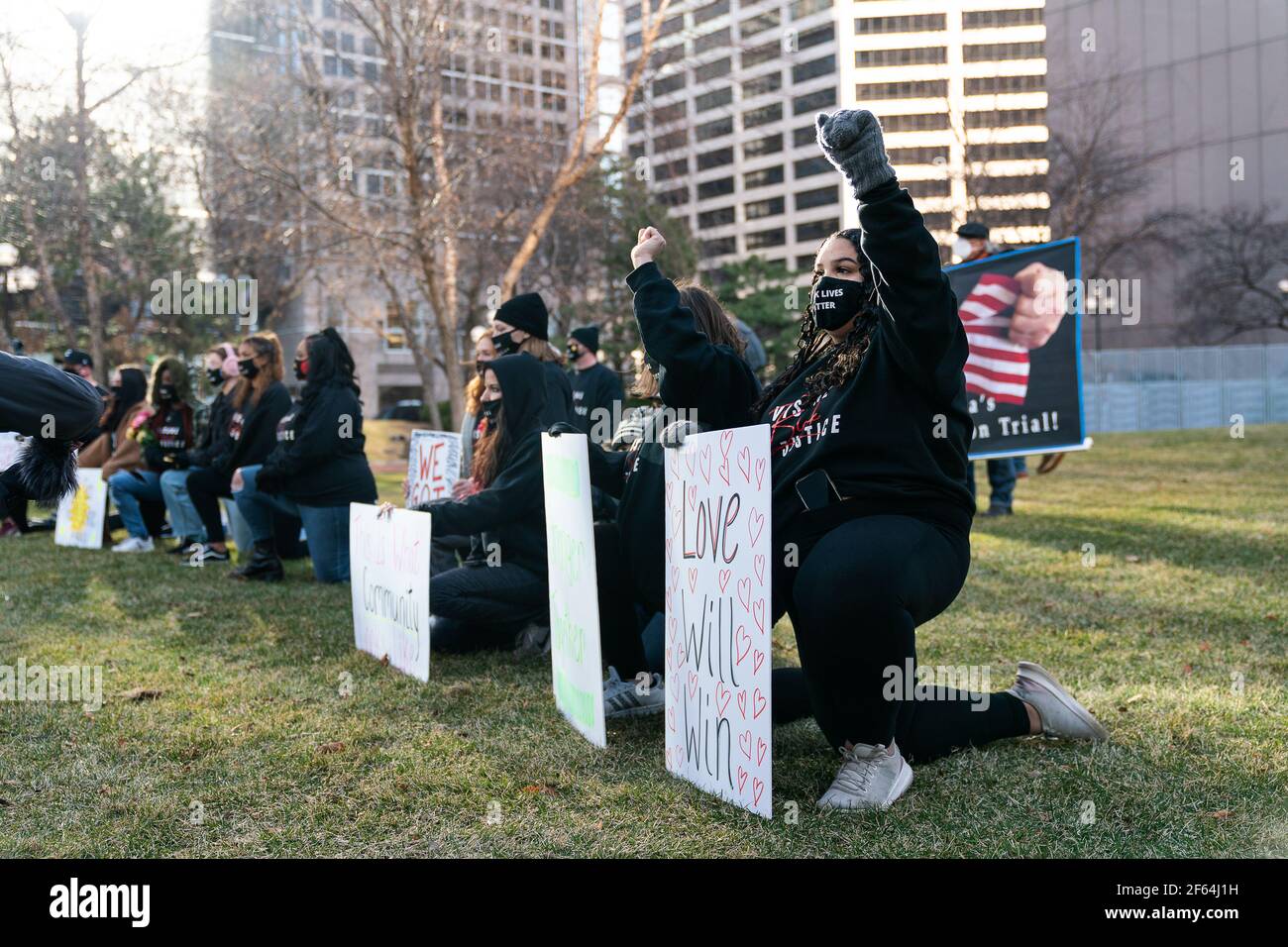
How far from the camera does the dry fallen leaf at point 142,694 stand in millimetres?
5133

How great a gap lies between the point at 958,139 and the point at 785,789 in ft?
91.1

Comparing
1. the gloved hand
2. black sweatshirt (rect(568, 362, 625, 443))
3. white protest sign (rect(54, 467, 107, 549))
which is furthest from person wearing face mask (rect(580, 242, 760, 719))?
white protest sign (rect(54, 467, 107, 549))

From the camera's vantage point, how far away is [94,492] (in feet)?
36.8

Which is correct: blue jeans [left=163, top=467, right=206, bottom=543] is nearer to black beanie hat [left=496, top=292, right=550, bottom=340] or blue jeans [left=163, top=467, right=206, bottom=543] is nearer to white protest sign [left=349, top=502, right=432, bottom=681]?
white protest sign [left=349, top=502, right=432, bottom=681]

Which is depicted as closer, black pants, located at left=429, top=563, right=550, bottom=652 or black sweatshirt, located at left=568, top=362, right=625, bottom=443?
black pants, located at left=429, top=563, right=550, bottom=652

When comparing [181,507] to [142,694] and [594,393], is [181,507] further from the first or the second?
[142,694]

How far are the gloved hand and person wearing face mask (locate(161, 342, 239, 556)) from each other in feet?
24.9

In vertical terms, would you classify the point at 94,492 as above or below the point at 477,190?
below

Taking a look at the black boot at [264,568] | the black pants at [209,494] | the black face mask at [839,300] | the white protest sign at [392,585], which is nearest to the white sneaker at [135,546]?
the black pants at [209,494]

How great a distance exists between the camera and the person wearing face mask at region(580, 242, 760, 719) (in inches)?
159

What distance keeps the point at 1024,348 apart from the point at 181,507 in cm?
706

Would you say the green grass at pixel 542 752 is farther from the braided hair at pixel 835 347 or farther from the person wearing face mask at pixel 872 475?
the braided hair at pixel 835 347
